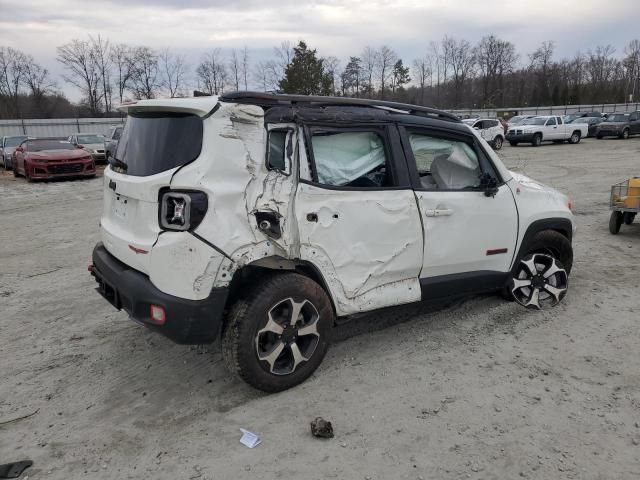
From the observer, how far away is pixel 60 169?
16375 mm

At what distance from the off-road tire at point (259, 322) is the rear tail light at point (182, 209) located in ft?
2.06

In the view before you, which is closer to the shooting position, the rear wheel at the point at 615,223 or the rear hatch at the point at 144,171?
the rear hatch at the point at 144,171

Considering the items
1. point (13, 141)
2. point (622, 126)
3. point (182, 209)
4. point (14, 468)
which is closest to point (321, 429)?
point (182, 209)

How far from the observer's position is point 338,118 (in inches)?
140

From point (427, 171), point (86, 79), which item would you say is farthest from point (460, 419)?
point (86, 79)

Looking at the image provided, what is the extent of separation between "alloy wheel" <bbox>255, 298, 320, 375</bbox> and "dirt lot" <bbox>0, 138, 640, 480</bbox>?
234mm

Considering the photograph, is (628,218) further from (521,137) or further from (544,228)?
(521,137)

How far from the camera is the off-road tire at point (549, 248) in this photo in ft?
15.6

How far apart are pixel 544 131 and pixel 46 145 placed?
2501 cm

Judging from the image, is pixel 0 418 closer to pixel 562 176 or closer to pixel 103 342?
pixel 103 342

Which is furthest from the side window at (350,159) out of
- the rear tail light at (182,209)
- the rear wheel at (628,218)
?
the rear wheel at (628,218)

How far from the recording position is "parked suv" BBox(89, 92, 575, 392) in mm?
3059

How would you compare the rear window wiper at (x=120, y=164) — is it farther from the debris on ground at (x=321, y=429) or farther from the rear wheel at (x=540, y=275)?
the rear wheel at (x=540, y=275)

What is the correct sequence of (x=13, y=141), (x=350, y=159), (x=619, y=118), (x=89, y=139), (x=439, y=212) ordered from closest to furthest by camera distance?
(x=350, y=159)
(x=439, y=212)
(x=13, y=141)
(x=89, y=139)
(x=619, y=118)
